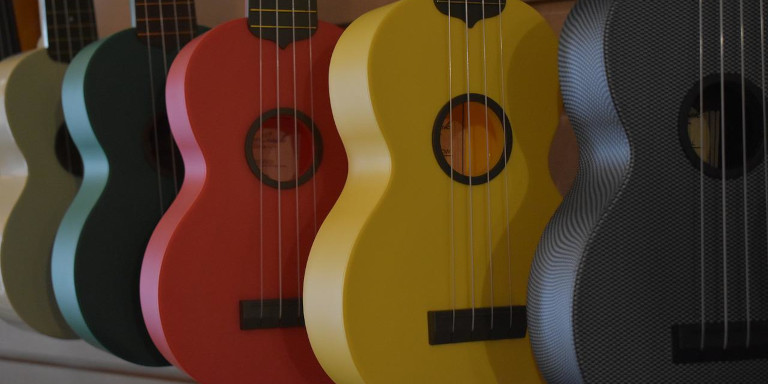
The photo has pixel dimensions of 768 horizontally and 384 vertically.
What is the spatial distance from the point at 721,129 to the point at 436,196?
41cm

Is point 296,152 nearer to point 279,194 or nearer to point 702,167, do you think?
point 279,194

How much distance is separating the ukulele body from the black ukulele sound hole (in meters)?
0.35

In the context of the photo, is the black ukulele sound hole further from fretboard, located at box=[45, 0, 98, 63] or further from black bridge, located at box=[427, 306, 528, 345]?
black bridge, located at box=[427, 306, 528, 345]

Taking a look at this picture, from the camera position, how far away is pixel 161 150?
1888 millimetres

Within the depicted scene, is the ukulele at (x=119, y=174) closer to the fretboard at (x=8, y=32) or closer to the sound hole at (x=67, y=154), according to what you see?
the sound hole at (x=67, y=154)

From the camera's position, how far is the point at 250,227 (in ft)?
5.44

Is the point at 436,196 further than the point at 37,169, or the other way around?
the point at 37,169

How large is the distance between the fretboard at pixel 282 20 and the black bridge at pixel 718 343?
31.8 inches

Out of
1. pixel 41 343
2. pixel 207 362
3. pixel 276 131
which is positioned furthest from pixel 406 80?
pixel 41 343

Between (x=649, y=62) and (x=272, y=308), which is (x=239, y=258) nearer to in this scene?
(x=272, y=308)

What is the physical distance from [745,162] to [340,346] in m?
0.58

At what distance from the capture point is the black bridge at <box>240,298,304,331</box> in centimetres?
165

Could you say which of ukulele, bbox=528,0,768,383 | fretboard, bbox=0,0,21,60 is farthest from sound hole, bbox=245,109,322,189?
fretboard, bbox=0,0,21,60

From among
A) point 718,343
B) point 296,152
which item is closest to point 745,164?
point 718,343
